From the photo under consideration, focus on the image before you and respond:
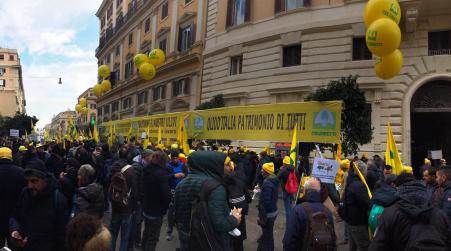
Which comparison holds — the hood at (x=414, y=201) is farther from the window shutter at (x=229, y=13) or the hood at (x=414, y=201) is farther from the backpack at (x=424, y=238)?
the window shutter at (x=229, y=13)

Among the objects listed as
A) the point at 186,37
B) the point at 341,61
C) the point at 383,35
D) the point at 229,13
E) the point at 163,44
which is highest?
the point at 163,44

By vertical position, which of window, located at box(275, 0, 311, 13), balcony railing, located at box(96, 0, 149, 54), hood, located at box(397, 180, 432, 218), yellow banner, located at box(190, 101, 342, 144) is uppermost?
balcony railing, located at box(96, 0, 149, 54)

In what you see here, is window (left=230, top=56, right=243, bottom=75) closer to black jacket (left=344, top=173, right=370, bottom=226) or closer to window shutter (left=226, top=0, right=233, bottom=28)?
window shutter (left=226, top=0, right=233, bottom=28)

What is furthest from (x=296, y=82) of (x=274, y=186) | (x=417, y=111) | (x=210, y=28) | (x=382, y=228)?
(x=382, y=228)

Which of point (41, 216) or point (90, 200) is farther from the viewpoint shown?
point (90, 200)

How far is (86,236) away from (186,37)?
94.2 ft

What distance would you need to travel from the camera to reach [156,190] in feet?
19.3

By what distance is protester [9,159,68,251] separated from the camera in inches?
154

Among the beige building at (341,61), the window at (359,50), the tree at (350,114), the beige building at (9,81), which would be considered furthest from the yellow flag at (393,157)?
the beige building at (9,81)

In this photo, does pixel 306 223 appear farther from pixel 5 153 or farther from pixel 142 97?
pixel 142 97

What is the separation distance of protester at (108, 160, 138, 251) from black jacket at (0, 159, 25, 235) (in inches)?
51.5

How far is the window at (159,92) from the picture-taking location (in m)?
32.9

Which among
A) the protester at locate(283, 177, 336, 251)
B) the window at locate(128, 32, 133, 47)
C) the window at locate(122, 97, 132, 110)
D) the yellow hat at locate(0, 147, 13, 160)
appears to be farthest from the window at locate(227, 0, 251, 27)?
the window at locate(128, 32, 133, 47)

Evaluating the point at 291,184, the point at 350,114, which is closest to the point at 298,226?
the point at 291,184
